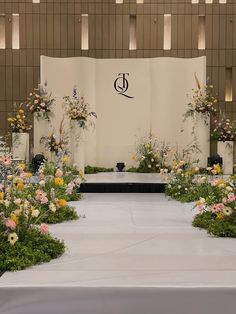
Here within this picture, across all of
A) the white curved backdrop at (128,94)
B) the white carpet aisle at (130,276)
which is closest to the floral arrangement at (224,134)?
the white curved backdrop at (128,94)

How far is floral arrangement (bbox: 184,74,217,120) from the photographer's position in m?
14.9

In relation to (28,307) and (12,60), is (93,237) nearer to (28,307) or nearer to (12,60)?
(28,307)

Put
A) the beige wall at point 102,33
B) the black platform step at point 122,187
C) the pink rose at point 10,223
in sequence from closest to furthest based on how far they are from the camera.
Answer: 1. the pink rose at point 10,223
2. the black platform step at point 122,187
3. the beige wall at point 102,33

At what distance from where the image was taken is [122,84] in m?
15.8

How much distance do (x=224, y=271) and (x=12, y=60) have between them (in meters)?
13.7

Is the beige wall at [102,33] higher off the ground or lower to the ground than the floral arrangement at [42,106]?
higher

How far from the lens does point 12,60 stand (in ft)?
57.9

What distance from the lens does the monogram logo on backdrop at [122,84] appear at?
1576 centimetres

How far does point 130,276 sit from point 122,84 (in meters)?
11.3

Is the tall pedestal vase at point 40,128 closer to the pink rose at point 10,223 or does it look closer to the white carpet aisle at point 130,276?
the white carpet aisle at point 130,276

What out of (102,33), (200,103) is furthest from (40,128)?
(102,33)

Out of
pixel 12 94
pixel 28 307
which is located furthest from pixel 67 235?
pixel 12 94

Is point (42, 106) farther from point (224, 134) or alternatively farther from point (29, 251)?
point (29, 251)

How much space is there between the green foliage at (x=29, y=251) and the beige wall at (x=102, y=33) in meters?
12.3
